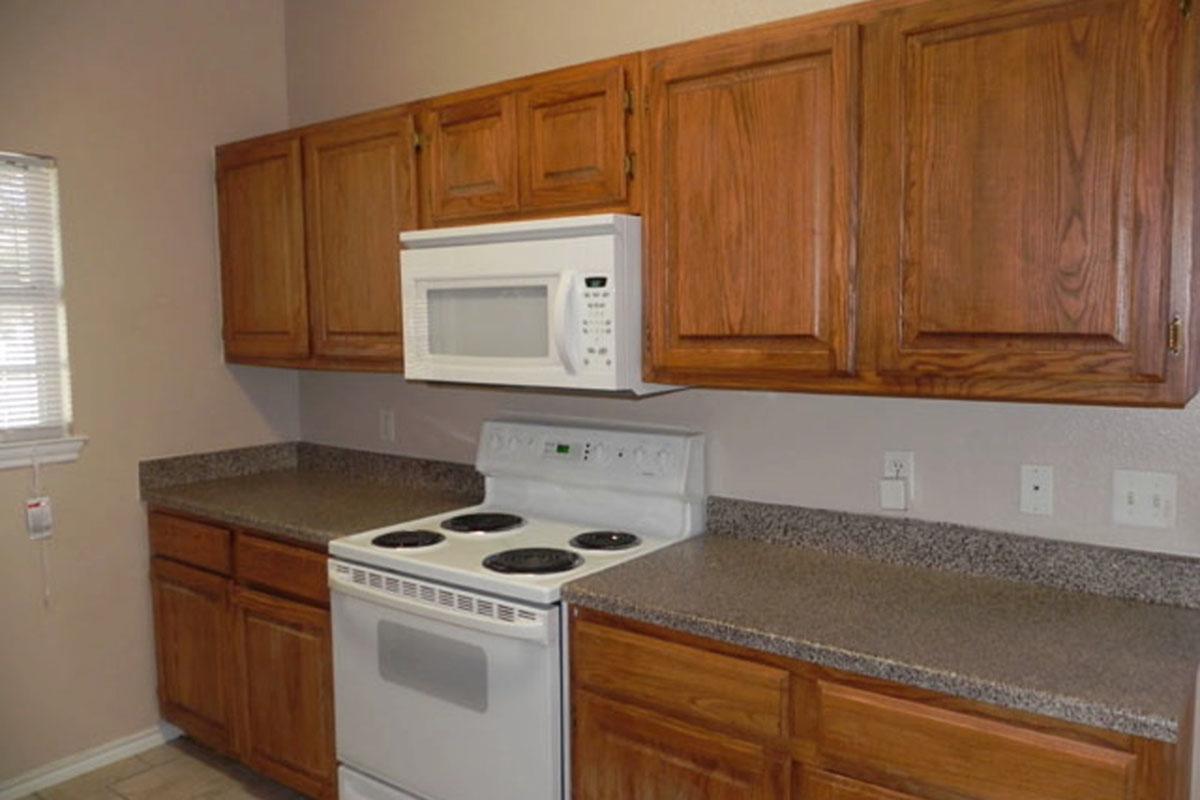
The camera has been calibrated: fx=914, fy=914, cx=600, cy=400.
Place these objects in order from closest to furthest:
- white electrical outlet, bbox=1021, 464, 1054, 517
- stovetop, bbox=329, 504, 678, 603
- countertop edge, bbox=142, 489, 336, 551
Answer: white electrical outlet, bbox=1021, 464, 1054, 517 → stovetop, bbox=329, 504, 678, 603 → countertop edge, bbox=142, 489, 336, 551

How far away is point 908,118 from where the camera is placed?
1739 mm

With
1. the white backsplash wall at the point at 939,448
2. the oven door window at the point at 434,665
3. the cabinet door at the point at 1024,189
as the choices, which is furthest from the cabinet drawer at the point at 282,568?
the cabinet door at the point at 1024,189

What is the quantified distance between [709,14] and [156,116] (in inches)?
76.6

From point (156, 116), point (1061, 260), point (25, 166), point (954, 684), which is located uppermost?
point (156, 116)

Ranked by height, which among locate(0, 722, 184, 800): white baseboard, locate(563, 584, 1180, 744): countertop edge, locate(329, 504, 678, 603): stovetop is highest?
locate(329, 504, 678, 603): stovetop

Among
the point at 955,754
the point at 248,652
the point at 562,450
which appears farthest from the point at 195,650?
the point at 955,754

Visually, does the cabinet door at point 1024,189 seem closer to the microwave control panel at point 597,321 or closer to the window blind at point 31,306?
the microwave control panel at point 597,321

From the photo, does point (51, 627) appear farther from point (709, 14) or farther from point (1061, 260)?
point (1061, 260)

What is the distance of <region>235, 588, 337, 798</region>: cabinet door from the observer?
8.39 ft

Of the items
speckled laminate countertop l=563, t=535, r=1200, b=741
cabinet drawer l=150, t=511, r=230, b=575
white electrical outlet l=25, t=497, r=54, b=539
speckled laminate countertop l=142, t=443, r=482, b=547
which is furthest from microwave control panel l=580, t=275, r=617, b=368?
white electrical outlet l=25, t=497, r=54, b=539

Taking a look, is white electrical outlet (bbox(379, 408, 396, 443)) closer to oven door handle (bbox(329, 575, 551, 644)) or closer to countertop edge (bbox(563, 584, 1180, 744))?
oven door handle (bbox(329, 575, 551, 644))

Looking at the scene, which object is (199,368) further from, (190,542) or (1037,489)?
(1037,489)

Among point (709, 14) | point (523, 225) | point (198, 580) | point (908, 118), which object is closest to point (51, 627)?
point (198, 580)

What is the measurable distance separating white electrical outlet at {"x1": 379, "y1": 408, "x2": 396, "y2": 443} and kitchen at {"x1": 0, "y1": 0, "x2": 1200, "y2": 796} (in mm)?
11
